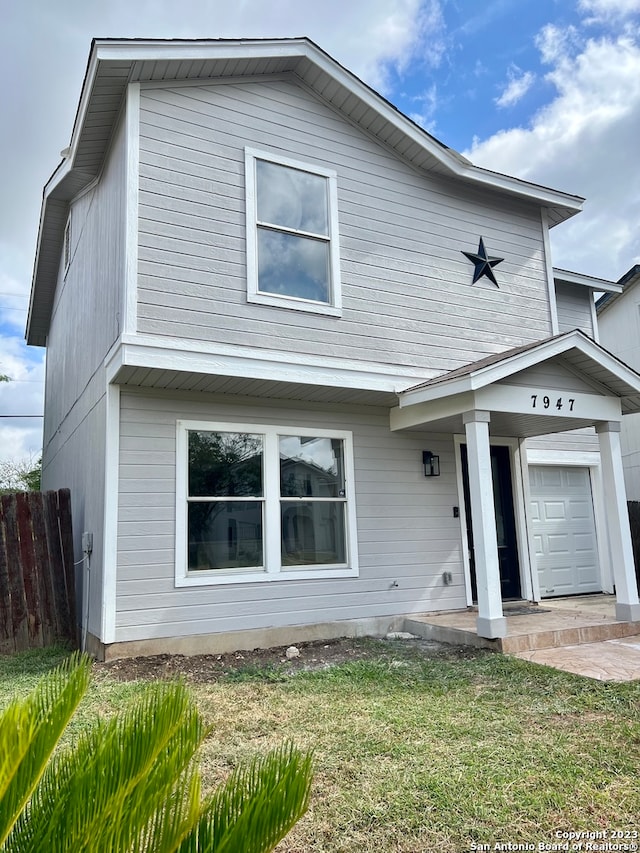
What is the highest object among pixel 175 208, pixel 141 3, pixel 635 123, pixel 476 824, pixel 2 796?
pixel 635 123

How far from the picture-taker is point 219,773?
325cm

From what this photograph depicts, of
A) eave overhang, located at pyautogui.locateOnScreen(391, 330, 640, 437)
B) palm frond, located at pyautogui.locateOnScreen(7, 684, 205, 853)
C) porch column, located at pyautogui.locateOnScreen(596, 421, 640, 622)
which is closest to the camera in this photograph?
palm frond, located at pyautogui.locateOnScreen(7, 684, 205, 853)

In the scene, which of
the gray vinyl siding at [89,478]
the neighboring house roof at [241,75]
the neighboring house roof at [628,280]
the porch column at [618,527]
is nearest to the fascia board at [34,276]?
the neighboring house roof at [241,75]

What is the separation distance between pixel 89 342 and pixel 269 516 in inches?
130

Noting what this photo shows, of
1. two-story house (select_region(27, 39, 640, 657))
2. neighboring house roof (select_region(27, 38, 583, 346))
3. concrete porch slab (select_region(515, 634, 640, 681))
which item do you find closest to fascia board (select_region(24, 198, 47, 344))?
neighboring house roof (select_region(27, 38, 583, 346))

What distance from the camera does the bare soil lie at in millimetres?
5363

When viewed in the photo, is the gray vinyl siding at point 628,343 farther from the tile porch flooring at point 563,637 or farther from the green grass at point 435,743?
the green grass at point 435,743

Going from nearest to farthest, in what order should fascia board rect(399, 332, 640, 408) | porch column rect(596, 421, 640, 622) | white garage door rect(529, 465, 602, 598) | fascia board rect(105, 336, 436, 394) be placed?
fascia board rect(105, 336, 436, 394), fascia board rect(399, 332, 640, 408), porch column rect(596, 421, 640, 622), white garage door rect(529, 465, 602, 598)

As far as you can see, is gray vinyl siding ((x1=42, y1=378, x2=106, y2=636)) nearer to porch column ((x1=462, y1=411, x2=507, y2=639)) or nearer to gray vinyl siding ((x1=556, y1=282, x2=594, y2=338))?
porch column ((x1=462, y1=411, x2=507, y2=639))

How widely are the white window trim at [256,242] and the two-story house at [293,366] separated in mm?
24

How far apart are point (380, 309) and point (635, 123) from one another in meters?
11.8

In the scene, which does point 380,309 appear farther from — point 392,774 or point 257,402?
point 392,774

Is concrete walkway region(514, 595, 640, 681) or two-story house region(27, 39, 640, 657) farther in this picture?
two-story house region(27, 39, 640, 657)

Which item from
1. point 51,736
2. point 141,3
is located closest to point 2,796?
point 51,736
